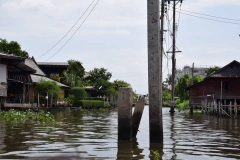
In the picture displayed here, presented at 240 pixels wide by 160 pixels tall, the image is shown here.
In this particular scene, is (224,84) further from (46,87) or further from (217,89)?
(46,87)

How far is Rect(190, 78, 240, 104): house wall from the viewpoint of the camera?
44.6 metres

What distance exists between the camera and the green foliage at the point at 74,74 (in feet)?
190

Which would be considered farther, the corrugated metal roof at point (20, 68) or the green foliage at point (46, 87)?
the green foliage at point (46, 87)

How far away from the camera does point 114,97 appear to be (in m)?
68.8

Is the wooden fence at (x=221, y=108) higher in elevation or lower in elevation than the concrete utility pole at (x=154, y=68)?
lower

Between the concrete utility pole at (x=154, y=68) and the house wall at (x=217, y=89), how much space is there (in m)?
33.6

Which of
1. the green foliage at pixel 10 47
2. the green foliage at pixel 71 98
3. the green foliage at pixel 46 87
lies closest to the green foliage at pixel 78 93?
the green foliage at pixel 71 98

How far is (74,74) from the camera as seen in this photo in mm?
60594

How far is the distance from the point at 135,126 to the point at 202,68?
141 m

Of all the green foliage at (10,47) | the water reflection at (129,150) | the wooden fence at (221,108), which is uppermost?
the green foliage at (10,47)

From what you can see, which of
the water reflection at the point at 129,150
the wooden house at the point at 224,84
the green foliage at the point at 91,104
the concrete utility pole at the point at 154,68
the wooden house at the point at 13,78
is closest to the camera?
the water reflection at the point at 129,150

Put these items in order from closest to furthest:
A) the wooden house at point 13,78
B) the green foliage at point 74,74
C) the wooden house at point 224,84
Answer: the wooden house at point 13,78, the wooden house at point 224,84, the green foliage at point 74,74

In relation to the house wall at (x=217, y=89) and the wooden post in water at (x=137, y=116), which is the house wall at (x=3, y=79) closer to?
the house wall at (x=217, y=89)

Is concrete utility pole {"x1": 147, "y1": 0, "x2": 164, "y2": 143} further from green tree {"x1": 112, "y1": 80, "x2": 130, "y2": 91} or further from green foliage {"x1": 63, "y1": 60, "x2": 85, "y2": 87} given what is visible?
green tree {"x1": 112, "y1": 80, "x2": 130, "y2": 91}
